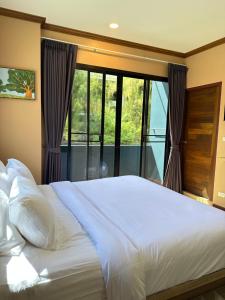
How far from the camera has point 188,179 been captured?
14.4 ft

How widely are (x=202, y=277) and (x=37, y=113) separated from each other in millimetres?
2734

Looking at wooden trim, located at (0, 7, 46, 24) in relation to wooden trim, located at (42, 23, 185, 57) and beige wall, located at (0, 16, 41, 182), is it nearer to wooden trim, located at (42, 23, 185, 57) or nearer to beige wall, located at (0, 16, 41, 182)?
beige wall, located at (0, 16, 41, 182)

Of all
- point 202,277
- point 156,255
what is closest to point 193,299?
point 202,277

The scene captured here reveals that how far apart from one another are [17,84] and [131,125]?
6.79 ft

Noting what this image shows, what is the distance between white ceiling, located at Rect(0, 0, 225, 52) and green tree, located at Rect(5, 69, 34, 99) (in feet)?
2.51

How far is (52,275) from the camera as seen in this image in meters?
1.18

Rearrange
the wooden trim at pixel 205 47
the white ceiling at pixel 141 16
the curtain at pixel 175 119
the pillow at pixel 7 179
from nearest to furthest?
the pillow at pixel 7 179, the white ceiling at pixel 141 16, the wooden trim at pixel 205 47, the curtain at pixel 175 119

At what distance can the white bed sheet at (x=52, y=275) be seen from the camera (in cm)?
112

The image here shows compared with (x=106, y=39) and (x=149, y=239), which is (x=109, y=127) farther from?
(x=149, y=239)

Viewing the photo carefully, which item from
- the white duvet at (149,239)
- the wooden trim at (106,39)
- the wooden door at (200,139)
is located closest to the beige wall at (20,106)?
the wooden trim at (106,39)

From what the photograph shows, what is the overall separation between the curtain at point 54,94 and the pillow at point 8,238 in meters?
2.07

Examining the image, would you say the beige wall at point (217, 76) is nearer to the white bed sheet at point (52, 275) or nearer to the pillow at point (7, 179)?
the white bed sheet at point (52, 275)

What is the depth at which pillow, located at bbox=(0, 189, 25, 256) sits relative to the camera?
4.15 feet

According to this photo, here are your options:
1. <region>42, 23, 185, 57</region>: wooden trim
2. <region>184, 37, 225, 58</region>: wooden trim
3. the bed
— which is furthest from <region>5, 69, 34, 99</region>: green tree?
<region>184, 37, 225, 58</region>: wooden trim
